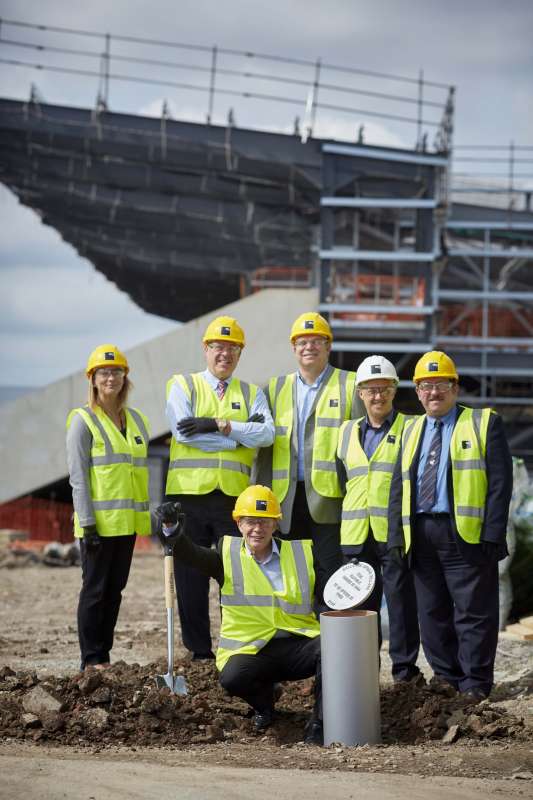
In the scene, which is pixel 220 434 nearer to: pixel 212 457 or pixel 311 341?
pixel 212 457

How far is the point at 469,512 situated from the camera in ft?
20.4

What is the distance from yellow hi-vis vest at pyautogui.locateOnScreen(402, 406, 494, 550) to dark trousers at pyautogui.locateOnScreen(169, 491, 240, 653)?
1043 millimetres

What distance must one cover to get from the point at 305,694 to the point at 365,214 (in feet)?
52.5

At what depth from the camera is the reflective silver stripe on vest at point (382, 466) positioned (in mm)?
6582

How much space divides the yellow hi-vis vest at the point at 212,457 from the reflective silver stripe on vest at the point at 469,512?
1.28 meters

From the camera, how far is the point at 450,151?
2048cm

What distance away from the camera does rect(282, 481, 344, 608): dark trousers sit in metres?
6.55

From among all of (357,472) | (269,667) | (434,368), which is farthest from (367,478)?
(269,667)

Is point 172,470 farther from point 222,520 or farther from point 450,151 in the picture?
point 450,151

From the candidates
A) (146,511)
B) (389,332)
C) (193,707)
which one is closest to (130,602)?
(146,511)

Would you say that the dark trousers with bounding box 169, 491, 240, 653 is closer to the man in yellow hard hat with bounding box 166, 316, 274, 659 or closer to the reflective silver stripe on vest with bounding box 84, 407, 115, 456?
the man in yellow hard hat with bounding box 166, 316, 274, 659

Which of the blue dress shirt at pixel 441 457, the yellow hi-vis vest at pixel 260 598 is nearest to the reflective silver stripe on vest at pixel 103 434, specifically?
the yellow hi-vis vest at pixel 260 598

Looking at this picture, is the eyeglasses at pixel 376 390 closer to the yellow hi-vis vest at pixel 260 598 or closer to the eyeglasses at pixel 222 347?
the eyeglasses at pixel 222 347

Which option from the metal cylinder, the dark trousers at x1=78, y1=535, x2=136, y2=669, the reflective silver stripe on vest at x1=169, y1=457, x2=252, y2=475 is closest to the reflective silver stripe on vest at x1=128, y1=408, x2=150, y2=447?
the reflective silver stripe on vest at x1=169, y1=457, x2=252, y2=475
